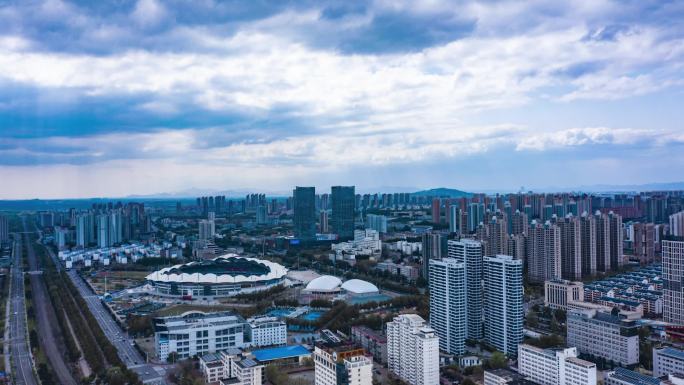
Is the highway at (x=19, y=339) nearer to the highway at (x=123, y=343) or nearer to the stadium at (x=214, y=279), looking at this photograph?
the highway at (x=123, y=343)

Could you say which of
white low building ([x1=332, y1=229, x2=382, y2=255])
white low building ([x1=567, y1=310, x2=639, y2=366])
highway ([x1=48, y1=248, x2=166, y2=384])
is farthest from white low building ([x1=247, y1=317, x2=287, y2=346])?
white low building ([x1=332, y1=229, x2=382, y2=255])

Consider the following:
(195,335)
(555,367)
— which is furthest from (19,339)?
(555,367)

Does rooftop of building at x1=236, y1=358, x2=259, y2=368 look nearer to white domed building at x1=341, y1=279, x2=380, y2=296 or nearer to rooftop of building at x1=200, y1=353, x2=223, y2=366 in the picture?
A: rooftop of building at x1=200, y1=353, x2=223, y2=366

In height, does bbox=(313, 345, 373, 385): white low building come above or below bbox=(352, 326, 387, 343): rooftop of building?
above

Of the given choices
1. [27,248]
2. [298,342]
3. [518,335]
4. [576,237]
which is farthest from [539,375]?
[27,248]

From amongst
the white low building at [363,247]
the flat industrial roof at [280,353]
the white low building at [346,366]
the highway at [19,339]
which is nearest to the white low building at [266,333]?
the flat industrial roof at [280,353]

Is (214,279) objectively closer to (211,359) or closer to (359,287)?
(359,287)
